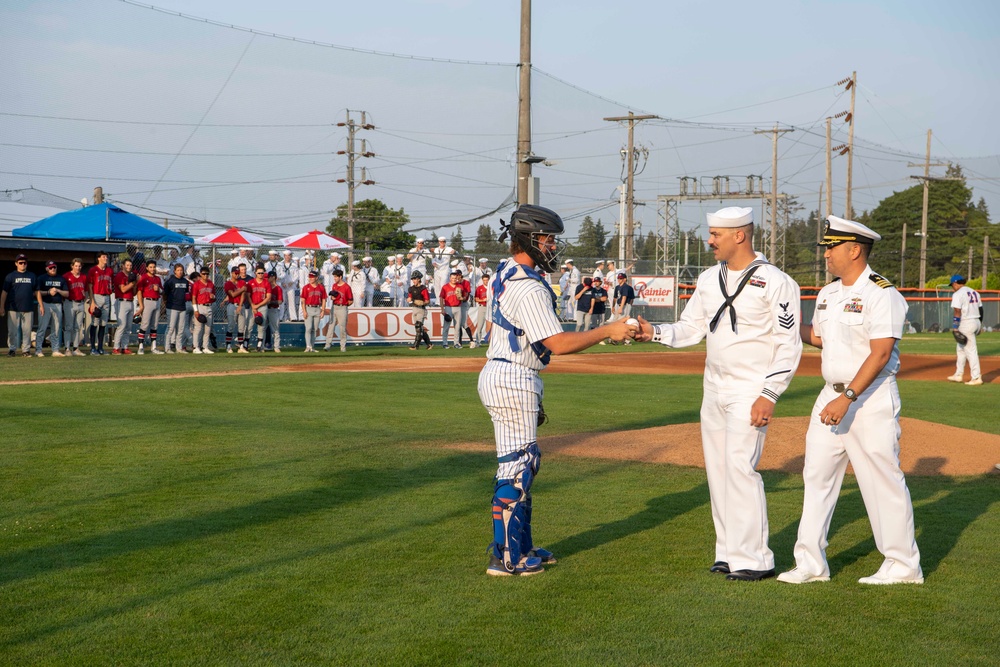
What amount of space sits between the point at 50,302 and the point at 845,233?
1859 centimetres

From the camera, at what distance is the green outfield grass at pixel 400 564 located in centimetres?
416

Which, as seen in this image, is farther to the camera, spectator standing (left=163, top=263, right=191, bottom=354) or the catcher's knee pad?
spectator standing (left=163, top=263, right=191, bottom=354)

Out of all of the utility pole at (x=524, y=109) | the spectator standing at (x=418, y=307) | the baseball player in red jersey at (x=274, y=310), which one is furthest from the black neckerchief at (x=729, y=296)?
the spectator standing at (x=418, y=307)

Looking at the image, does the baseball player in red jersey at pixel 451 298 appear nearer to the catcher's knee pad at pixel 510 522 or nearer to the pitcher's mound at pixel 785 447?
the pitcher's mound at pixel 785 447

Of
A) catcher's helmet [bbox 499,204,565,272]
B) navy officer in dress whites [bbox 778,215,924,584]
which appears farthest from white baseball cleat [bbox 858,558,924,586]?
catcher's helmet [bbox 499,204,565,272]

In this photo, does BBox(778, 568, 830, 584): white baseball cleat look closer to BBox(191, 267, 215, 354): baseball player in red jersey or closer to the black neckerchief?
the black neckerchief

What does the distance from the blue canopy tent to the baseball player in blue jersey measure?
1958 centimetres

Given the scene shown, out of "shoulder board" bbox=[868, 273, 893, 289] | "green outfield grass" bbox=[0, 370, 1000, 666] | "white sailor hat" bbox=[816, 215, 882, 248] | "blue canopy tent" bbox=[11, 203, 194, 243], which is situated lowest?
"green outfield grass" bbox=[0, 370, 1000, 666]

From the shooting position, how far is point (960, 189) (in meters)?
85.5

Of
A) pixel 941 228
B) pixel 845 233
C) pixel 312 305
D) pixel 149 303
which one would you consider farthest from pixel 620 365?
pixel 941 228

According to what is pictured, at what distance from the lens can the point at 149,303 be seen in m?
21.5

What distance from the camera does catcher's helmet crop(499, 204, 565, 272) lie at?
5.21m

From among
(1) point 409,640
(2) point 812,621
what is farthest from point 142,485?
(2) point 812,621

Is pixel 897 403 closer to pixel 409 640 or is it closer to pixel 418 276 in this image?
pixel 409 640
